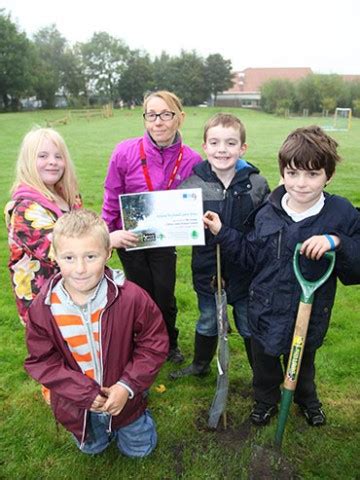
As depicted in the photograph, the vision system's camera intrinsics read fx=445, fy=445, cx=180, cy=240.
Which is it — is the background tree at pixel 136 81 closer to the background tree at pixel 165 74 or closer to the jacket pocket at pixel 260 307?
the background tree at pixel 165 74

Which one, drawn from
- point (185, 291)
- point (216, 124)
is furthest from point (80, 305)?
point (185, 291)

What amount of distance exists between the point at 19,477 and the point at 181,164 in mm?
2610

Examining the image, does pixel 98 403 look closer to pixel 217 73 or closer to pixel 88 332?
pixel 88 332

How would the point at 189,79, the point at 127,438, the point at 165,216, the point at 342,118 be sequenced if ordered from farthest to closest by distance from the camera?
the point at 189,79, the point at 342,118, the point at 165,216, the point at 127,438

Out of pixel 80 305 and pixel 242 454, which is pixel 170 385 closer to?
pixel 242 454

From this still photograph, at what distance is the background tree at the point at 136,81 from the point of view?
87.8 m

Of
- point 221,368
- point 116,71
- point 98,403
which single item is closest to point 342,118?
point 221,368

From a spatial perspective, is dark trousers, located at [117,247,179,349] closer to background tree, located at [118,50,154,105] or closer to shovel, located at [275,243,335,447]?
shovel, located at [275,243,335,447]

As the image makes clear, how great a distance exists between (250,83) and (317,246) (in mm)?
114313

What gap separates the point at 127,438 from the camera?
315cm

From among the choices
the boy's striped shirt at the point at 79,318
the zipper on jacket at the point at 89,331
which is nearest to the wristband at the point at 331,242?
the boy's striped shirt at the point at 79,318

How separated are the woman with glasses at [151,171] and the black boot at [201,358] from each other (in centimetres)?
55

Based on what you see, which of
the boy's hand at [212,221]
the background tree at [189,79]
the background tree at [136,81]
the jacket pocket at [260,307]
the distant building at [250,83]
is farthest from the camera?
the distant building at [250,83]

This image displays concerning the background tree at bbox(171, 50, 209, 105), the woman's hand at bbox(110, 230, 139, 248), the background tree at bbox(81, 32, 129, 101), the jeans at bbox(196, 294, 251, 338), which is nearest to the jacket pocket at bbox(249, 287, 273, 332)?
the jeans at bbox(196, 294, 251, 338)
